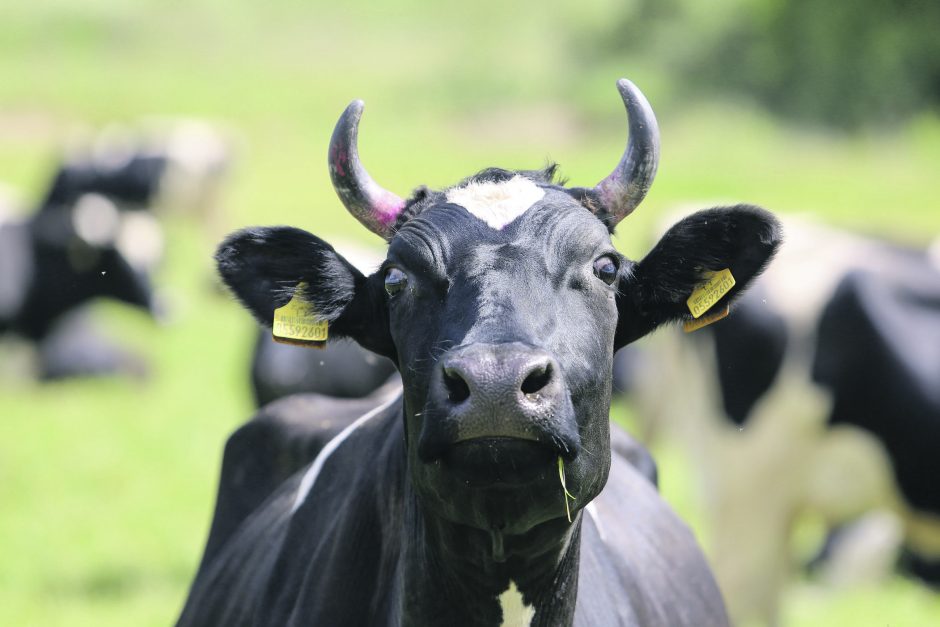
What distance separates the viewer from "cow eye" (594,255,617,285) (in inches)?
128

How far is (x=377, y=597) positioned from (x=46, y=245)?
43.9 feet

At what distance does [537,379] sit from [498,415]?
11cm

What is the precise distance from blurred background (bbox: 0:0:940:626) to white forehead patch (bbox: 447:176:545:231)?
4.93 meters

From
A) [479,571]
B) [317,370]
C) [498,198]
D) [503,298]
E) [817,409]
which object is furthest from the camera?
[317,370]

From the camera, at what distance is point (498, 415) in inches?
108

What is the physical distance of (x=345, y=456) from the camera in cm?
402

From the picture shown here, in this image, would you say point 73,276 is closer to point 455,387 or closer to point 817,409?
point 817,409

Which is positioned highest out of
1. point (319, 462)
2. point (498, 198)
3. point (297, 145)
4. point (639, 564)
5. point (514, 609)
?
point (297, 145)

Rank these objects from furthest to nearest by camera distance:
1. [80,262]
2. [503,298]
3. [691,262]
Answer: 1. [80,262]
2. [691,262]
3. [503,298]

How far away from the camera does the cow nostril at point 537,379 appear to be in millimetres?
2766

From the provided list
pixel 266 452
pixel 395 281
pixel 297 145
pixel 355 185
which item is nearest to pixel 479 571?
pixel 395 281

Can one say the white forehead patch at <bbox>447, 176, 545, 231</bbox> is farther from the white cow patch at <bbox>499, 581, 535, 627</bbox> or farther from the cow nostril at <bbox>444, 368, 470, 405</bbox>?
the white cow patch at <bbox>499, 581, 535, 627</bbox>

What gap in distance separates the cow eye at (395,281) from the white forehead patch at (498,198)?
0.22 meters

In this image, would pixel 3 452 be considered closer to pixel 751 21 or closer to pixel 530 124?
pixel 530 124
